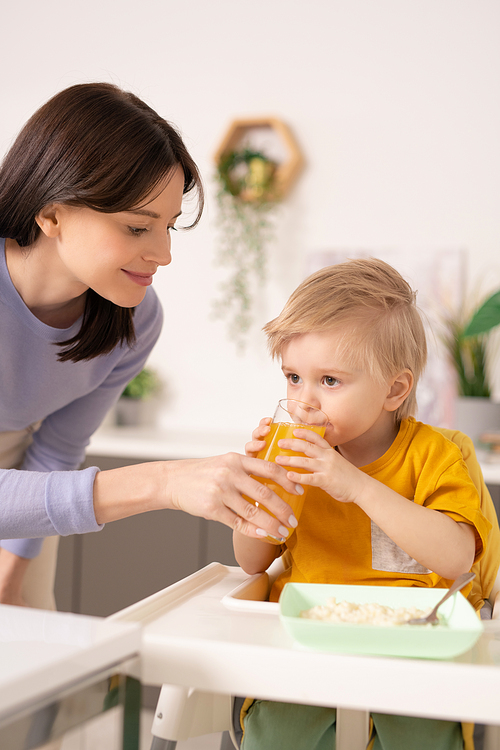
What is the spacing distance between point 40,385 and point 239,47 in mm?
2235

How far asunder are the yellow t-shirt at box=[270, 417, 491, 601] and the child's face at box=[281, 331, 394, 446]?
3.3 inches

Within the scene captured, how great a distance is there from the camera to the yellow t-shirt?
1.06 meters

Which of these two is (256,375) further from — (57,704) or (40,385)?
(57,704)

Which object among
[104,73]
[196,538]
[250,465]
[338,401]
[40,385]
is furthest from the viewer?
[104,73]

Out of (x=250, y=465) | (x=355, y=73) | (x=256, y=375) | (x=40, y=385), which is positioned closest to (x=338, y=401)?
(x=250, y=465)

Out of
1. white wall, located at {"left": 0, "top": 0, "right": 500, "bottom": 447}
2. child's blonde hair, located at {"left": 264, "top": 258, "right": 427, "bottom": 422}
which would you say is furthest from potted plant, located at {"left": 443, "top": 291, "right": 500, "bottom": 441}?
child's blonde hair, located at {"left": 264, "top": 258, "right": 427, "bottom": 422}

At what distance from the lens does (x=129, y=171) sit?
1.13 meters

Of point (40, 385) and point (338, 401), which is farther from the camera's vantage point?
point (40, 385)

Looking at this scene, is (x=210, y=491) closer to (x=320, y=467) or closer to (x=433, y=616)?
(x=320, y=467)

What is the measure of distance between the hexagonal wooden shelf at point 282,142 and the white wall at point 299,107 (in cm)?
6

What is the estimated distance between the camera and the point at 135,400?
3080 mm

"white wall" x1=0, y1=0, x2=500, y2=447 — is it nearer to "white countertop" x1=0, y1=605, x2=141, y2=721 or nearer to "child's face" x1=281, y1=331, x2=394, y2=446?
"child's face" x1=281, y1=331, x2=394, y2=446

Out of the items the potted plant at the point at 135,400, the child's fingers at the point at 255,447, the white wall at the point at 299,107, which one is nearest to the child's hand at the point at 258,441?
the child's fingers at the point at 255,447

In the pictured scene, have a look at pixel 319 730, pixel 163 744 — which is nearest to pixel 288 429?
pixel 319 730
